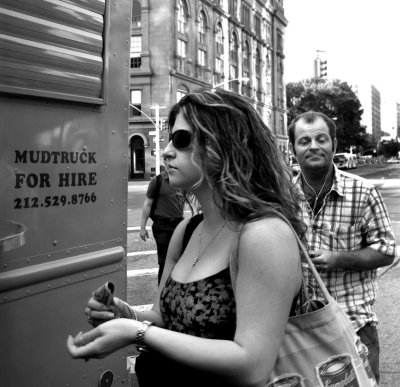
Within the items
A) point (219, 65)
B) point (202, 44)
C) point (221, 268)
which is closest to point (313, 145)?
point (221, 268)

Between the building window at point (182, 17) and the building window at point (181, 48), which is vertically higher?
the building window at point (182, 17)

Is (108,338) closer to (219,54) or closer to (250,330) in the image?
(250,330)

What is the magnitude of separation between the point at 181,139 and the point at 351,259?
1392 millimetres

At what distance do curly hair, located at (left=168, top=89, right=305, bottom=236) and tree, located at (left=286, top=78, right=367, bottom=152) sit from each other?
80.2 meters

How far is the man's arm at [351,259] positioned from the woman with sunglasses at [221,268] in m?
0.92

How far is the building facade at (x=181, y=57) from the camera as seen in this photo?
1773 inches

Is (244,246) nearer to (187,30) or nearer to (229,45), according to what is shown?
(187,30)

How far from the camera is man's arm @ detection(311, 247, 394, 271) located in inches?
104

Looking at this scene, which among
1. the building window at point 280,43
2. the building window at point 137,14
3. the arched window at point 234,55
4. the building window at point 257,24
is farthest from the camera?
the building window at point 280,43

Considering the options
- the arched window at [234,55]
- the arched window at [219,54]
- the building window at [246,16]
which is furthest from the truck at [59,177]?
the building window at [246,16]

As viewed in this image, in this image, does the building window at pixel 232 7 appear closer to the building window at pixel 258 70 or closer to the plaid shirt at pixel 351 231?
the building window at pixel 258 70

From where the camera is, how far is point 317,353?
4.97 ft

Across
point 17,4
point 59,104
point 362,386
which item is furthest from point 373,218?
point 17,4

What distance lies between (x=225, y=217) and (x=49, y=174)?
4.00ft
